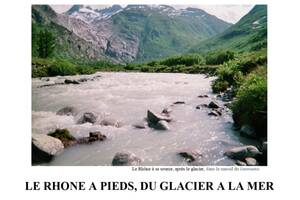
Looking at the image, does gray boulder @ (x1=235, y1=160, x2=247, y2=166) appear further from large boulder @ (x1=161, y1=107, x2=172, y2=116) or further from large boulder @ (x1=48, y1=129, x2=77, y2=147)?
large boulder @ (x1=48, y1=129, x2=77, y2=147)

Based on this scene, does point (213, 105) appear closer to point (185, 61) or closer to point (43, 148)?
point (43, 148)

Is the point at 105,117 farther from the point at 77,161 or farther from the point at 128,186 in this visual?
the point at 128,186

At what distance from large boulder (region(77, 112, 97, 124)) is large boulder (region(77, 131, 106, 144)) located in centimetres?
90

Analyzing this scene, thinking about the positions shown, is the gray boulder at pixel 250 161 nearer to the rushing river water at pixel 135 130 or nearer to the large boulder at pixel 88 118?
the rushing river water at pixel 135 130

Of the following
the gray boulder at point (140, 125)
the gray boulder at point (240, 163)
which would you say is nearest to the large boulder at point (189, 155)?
the gray boulder at point (240, 163)

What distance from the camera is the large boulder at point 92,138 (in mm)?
8383

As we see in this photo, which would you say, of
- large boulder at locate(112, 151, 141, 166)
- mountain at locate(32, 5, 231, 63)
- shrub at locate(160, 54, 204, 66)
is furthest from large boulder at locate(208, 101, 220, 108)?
shrub at locate(160, 54, 204, 66)

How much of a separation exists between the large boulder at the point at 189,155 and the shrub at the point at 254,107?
5.33ft

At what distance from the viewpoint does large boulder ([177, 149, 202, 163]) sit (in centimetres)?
753

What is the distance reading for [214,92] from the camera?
48.5 feet

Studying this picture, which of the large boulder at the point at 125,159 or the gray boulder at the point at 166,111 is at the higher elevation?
the gray boulder at the point at 166,111

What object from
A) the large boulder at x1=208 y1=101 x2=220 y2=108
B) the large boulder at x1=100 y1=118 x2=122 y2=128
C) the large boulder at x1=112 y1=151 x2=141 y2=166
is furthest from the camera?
the large boulder at x1=208 y1=101 x2=220 y2=108

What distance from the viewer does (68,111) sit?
33.5 feet

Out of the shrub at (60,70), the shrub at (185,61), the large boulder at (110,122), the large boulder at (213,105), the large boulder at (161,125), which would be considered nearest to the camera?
the large boulder at (161,125)
